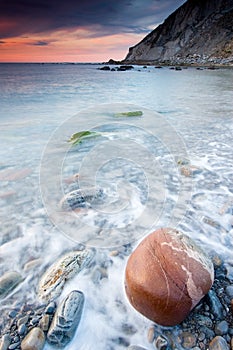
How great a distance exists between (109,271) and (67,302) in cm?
47

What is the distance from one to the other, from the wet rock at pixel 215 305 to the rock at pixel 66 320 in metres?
0.87

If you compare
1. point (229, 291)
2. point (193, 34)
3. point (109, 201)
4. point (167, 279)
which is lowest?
point (109, 201)

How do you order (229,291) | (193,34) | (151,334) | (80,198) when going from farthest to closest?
(193,34) < (80,198) < (229,291) < (151,334)

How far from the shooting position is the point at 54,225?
264 cm

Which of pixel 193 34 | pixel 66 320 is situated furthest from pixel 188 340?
pixel 193 34

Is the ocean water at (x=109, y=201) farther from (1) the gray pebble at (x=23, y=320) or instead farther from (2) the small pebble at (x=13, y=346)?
(2) the small pebble at (x=13, y=346)

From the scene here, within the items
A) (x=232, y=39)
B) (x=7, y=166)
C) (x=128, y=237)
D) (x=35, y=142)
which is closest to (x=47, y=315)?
(x=128, y=237)

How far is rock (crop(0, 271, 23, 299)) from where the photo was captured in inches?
71.9

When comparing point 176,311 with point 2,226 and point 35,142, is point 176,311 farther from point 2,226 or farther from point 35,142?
point 35,142

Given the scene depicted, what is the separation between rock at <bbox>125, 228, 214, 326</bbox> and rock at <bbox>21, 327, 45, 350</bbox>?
1.98ft

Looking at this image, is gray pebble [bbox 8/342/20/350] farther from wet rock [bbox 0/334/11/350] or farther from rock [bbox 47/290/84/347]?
rock [bbox 47/290/84/347]

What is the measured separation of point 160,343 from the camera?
1.47 m

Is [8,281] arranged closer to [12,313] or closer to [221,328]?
[12,313]

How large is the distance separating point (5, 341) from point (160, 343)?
0.93m
